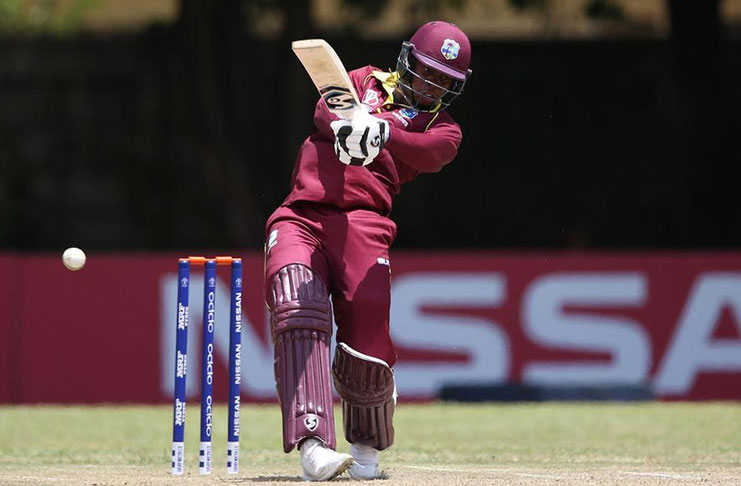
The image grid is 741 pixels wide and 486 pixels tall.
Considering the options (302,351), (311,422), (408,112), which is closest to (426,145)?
(408,112)

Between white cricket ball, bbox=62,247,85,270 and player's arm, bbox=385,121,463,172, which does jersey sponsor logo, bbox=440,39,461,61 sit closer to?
player's arm, bbox=385,121,463,172

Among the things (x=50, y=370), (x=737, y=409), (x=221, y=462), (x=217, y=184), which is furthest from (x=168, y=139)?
(x=221, y=462)

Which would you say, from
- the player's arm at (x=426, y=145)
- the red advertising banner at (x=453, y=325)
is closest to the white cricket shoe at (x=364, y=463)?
the player's arm at (x=426, y=145)

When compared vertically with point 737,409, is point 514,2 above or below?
above

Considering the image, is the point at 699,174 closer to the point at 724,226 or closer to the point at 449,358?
the point at 724,226

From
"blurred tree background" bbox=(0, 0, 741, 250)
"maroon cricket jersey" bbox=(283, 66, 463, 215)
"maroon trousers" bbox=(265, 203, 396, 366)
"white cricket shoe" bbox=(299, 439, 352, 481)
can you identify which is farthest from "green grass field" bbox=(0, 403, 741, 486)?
"blurred tree background" bbox=(0, 0, 741, 250)

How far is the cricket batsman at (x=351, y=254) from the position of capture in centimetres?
577

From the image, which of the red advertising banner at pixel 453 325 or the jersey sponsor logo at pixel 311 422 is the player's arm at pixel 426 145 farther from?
the red advertising banner at pixel 453 325

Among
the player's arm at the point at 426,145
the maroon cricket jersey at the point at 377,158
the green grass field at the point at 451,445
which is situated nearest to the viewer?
the player's arm at the point at 426,145

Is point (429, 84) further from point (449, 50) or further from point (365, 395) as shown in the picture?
point (365, 395)

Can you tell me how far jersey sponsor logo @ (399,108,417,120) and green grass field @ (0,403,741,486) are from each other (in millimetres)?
1442

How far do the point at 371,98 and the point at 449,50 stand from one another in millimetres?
383

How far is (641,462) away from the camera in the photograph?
7340mm

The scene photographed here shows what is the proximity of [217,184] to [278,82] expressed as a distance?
4.54 ft
